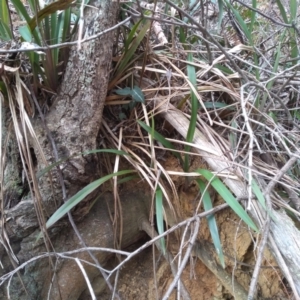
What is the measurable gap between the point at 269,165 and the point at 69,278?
24.2 inches

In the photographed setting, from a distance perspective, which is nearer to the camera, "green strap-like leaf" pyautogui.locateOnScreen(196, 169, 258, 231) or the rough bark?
"green strap-like leaf" pyautogui.locateOnScreen(196, 169, 258, 231)

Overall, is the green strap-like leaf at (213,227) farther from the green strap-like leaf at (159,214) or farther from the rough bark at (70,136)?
the rough bark at (70,136)

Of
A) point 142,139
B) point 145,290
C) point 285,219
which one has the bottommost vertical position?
point 145,290

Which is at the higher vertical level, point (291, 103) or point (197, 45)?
point (197, 45)

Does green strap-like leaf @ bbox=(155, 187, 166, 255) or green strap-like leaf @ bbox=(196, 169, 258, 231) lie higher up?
green strap-like leaf @ bbox=(196, 169, 258, 231)

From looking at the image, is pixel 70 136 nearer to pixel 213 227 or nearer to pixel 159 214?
pixel 159 214

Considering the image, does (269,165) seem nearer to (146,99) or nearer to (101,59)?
(146,99)

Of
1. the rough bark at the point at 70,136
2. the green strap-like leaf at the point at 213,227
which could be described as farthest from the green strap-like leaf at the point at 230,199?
the rough bark at the point at 70,136

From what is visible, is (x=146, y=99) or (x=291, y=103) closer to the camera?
(x=146, y=99)

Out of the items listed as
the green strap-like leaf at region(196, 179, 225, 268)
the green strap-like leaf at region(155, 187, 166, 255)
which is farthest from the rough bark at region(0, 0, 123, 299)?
the green strap-like leaf at region(196, 179, 225, 268)

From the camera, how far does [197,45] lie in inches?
44.6

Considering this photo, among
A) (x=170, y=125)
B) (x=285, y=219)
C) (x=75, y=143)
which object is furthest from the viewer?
(x=170, y=125)

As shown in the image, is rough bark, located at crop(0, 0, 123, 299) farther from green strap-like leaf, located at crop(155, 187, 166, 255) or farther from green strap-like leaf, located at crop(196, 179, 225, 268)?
green strap-like leaf, located at crop(196, 179, 225, 268)

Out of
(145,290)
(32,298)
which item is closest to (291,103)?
(145,290)
